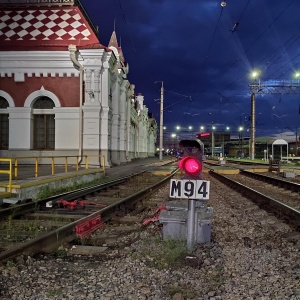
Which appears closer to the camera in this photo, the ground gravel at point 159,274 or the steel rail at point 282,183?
the ground gravel at point 159,274

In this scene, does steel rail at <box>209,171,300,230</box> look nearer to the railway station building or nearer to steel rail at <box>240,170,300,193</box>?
steel rail at <box>240,170,300,193</box>

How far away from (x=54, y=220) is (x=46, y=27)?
1828 centimetres

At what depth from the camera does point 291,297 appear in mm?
3475

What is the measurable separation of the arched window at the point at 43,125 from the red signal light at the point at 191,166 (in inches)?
729

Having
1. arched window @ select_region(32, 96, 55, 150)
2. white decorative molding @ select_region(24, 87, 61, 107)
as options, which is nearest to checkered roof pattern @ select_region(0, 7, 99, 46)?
white decorative molding @ select_region(24, 87, 61, 107)

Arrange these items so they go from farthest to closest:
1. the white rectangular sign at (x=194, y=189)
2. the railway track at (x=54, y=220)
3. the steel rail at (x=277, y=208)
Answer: the steel rail at (x=277, y=208) < the railway track at (x=54, y=220) < the white rectangular sign at (x=194, y=189)

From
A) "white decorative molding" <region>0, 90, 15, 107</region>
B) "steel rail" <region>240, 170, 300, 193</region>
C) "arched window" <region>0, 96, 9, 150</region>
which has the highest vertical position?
"white decorative molding" <region>0, 90, 15, 107</region>

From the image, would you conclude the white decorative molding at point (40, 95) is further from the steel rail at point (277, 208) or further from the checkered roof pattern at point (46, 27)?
the steel rail at point (277, 208)

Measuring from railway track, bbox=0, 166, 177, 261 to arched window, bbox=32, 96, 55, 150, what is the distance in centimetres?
1176

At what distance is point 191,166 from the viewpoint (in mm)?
4703

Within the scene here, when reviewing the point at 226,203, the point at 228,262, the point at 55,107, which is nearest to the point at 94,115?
the point at 55,107

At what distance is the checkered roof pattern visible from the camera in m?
22.0

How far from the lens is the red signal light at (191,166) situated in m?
4.70

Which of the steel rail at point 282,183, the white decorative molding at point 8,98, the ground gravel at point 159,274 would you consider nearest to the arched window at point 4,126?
the white decorative molding at point 8,98
